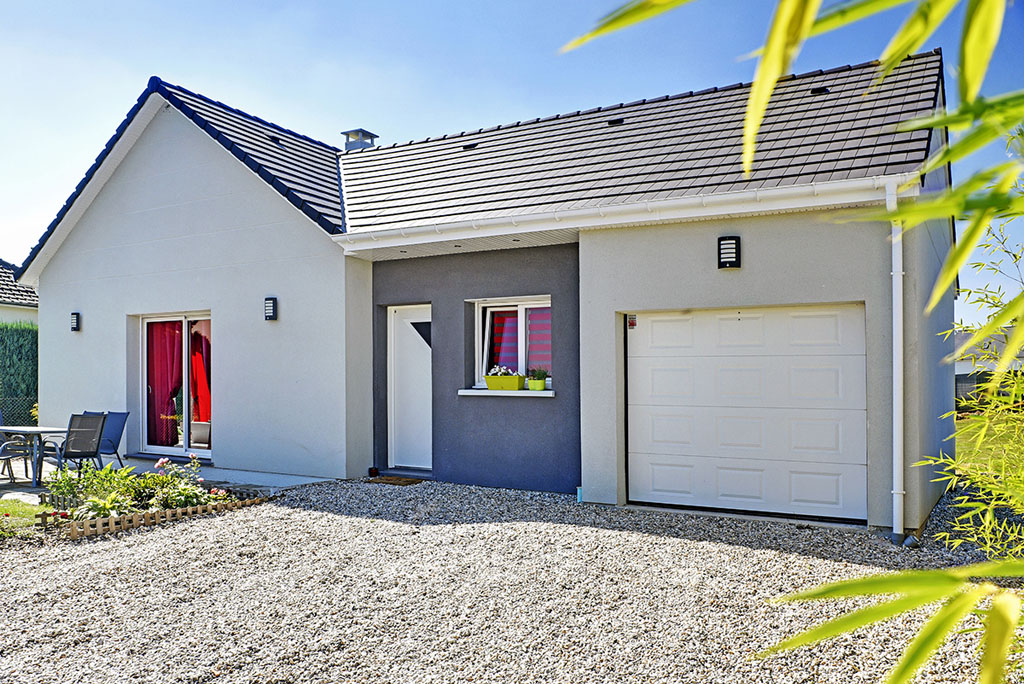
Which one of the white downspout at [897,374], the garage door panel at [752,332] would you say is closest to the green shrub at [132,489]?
the garage door panel at [752,332]

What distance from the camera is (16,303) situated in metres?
18.4

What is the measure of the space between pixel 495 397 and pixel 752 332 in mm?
3017

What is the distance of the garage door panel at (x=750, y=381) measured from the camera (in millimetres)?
7406

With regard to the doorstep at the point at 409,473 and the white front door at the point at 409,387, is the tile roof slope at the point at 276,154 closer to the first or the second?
the white front door at the point at 409,387

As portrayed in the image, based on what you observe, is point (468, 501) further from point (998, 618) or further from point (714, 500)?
point (998, 618)

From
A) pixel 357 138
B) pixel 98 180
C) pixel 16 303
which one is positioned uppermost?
pixel 357 138

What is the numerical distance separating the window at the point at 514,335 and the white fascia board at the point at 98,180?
231 inches

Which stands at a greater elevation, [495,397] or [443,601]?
[495,397]

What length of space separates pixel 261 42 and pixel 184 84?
243 centimetres

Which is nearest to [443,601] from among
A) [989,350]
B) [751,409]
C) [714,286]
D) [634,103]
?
[989,350]

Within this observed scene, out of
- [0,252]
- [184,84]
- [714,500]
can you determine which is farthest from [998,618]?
[0,252]

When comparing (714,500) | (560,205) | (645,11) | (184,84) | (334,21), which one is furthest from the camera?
(184,84)

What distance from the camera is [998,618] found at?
2.60 feet

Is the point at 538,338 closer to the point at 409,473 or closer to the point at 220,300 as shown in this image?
the point at 409,473
